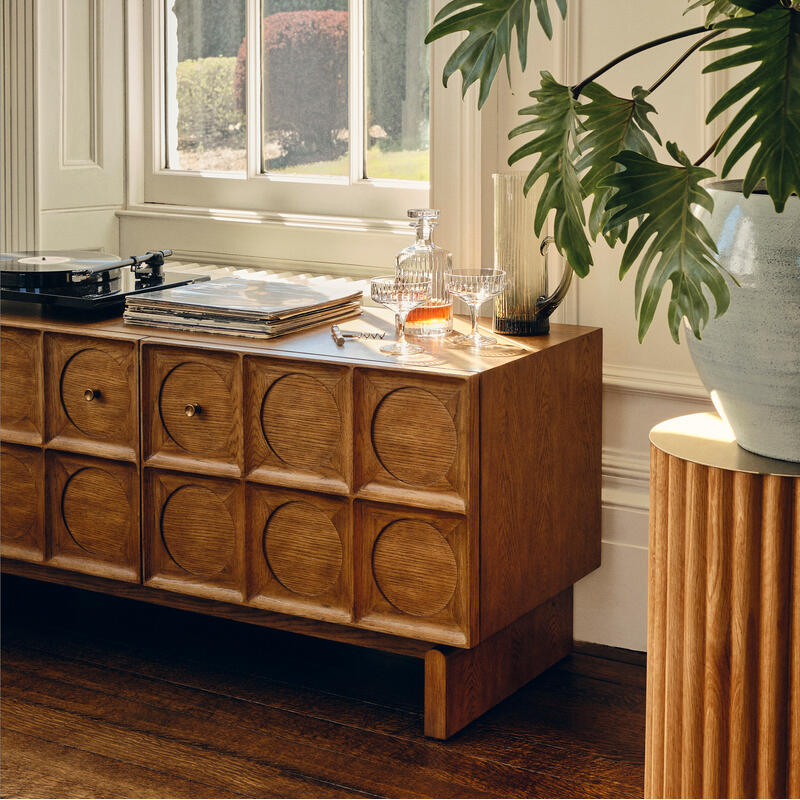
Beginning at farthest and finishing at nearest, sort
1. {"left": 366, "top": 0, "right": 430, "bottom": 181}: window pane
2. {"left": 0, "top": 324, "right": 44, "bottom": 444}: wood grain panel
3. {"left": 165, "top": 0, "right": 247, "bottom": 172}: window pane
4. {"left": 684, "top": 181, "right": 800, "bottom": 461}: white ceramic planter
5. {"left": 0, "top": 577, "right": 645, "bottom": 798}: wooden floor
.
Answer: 1. {"left": 165, "top": 0, "right": 247, "bottom": 172}: window pane
2. {"left": 366, "top": 0, "right": 430, "bottom": 181}: window pane
3. {"left": 0, "top": 324, "right": 44, "bottom": 444}: wood grain panel
4. {"left": 0, "top": 577, "right": 645, "bottom": 798}: wooden floor
5. {"left": 684, "top": 181, "right": 800, "bottom": 461}: white ceramic planter

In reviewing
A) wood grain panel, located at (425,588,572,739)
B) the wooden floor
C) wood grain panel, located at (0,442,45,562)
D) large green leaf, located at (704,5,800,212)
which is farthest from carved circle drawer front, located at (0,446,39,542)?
large green leaf, located at (704,5,800,212)

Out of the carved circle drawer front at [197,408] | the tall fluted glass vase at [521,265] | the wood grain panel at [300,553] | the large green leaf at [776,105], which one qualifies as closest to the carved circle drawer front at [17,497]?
the carved circle drawer front at [197,408]

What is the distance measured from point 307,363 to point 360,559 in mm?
361

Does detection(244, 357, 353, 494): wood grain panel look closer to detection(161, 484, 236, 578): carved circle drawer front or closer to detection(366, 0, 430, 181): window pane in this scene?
detection(161, 484, 236, 578): carved circle drawer front

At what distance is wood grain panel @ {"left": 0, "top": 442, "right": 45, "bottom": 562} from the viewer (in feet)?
8.35

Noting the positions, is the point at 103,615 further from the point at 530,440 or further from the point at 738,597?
the point at 738,597

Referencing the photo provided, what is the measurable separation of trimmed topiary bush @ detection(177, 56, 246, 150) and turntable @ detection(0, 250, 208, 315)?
2.36 ft

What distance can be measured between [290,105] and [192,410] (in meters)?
1.16

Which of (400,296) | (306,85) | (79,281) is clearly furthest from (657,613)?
(306,85)

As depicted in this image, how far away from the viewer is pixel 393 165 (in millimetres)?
3062

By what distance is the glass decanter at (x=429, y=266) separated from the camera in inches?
95.0

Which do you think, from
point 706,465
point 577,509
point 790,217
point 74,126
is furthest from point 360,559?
point 74,126

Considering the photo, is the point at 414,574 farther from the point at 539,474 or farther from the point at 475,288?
the point at 475,288

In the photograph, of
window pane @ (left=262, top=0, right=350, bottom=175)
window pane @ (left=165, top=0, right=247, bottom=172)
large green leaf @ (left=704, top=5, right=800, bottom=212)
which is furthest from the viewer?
window pane @ (left=165, top=0, right=247, bottom=172)
